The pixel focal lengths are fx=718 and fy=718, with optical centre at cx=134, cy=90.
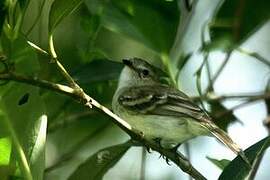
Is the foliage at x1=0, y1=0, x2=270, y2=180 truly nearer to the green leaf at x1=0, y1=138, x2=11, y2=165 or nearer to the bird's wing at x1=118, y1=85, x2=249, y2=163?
the green leaf at x1=0, y1=138, x2=11, y2=165

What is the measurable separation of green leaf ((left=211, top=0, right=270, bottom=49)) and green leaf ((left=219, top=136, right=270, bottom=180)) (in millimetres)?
1754

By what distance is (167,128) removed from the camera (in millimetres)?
4586

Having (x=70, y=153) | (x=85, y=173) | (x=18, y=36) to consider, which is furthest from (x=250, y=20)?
(x=18, y=36)

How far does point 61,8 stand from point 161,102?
→ 1730mm

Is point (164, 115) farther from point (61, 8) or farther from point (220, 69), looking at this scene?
point (61, 8)

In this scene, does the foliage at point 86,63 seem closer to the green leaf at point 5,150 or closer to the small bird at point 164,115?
the green leaf at point 5,150

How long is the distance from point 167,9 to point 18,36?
54.3 inches

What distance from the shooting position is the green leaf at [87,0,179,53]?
438 cm

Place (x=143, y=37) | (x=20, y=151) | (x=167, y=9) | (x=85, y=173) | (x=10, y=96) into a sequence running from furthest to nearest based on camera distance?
(x=143, y=37) → (x=167, y=9) → (x=85, y=173) → (x=10, y=96) → (x=20, y=151)

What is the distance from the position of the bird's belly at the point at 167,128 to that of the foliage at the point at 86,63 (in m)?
0.22

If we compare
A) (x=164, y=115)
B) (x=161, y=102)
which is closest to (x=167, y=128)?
(x=164, y=115)

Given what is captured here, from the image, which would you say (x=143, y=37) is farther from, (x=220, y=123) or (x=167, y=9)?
(x=220, y=123)

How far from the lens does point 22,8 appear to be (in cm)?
311

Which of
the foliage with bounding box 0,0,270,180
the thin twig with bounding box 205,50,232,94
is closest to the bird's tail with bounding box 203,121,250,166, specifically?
the foliage with bounding box 0,0,270,180
